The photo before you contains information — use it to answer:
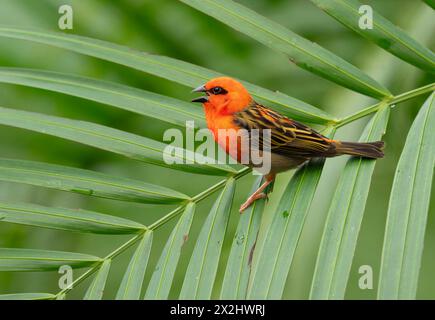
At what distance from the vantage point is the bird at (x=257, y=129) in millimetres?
3043

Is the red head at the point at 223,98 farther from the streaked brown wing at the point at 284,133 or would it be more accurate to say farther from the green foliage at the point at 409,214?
the green foliage at the point at 409,214

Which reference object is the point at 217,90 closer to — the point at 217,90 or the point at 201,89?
the point at 217,90

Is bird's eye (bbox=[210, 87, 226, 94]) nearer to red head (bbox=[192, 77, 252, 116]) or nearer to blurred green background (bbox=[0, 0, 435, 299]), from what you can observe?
red head (bbox=[192, 77, 252, 116])

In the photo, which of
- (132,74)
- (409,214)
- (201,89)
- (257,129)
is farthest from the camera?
(132,74)

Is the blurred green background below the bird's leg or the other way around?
the other way around

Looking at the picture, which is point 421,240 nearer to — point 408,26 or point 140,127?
point 408,26

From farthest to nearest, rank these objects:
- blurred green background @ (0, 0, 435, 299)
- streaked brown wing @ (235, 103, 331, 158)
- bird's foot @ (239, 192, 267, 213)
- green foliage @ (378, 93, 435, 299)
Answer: blurred green background @ (0, 0, 435, 299), streaked brown wing @ (235, 103, 331, 158), bird's foot @ (239, 192, 267, 213), green foliage @ (378, 93, 435, 299)

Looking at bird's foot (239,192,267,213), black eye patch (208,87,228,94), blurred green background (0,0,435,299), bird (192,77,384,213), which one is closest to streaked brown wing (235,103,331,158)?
bird (192,77,384,213)

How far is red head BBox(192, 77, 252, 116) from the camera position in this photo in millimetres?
3162

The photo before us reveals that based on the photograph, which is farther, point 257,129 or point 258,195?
point 257,129

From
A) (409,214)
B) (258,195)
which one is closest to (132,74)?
(258,195)

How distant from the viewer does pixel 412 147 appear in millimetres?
2311

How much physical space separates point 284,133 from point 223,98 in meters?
0.35

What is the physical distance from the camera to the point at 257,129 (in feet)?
10.8
